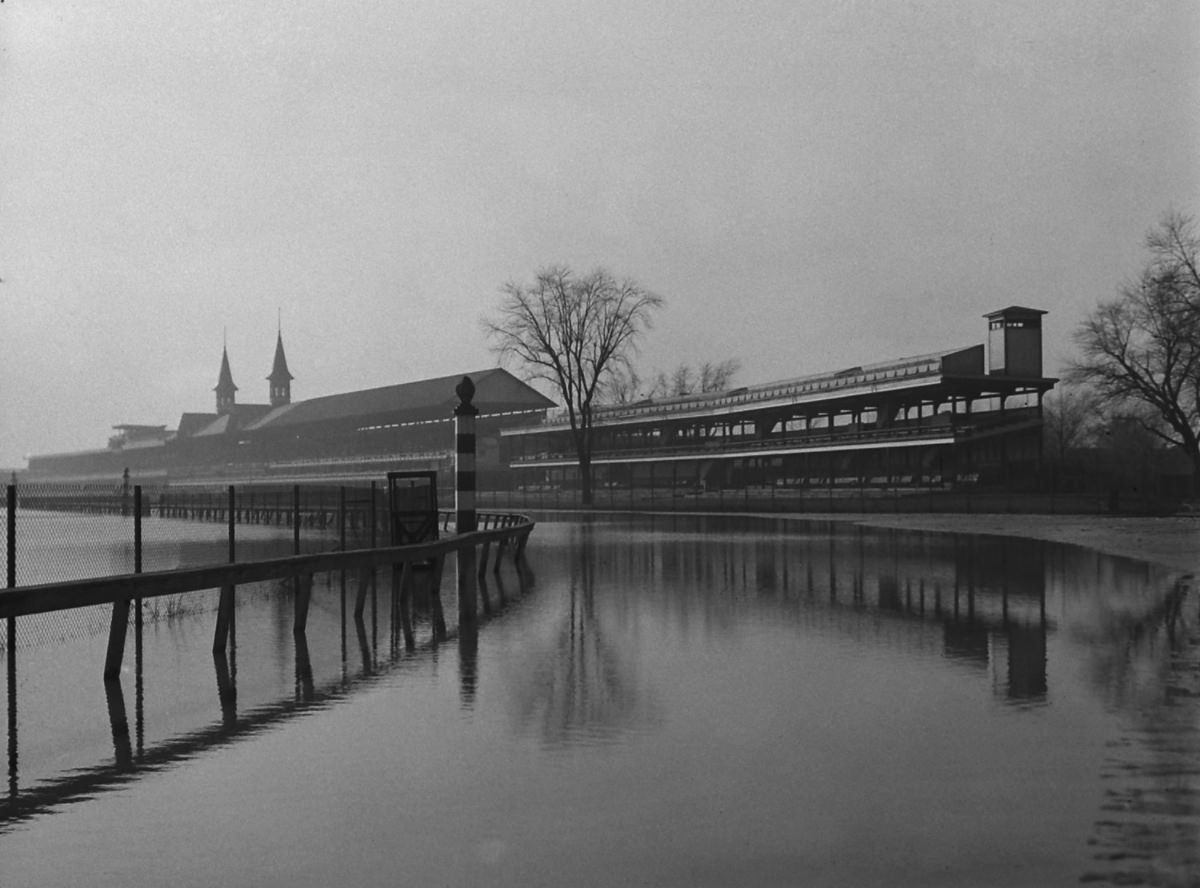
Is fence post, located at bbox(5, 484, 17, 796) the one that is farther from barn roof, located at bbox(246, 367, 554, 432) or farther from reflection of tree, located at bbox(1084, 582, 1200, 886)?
barn roof, located at bbox(246, 367, 554, 432)

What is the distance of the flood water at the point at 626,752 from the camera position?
5.17 m

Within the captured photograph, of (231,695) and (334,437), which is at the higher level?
(334,437)

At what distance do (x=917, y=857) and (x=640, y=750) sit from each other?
2.37 m

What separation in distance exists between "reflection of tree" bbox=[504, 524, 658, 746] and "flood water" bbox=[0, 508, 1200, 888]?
4 centimetres

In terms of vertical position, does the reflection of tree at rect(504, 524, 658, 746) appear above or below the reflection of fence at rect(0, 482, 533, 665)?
below

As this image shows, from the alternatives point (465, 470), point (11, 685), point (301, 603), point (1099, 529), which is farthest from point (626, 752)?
point (1099, 529)

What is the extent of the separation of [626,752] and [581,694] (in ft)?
6.68

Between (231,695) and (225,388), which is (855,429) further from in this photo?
(225,388)

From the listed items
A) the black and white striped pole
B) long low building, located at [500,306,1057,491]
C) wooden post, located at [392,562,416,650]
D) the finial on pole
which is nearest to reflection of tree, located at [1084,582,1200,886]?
wooden post, located at [392,562,416,650]

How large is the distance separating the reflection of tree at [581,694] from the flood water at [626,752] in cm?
4

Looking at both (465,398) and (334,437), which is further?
(334,437)

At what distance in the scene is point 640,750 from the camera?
23.7ft

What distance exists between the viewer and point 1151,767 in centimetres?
667

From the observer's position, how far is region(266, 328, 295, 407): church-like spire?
17600 centimetres
